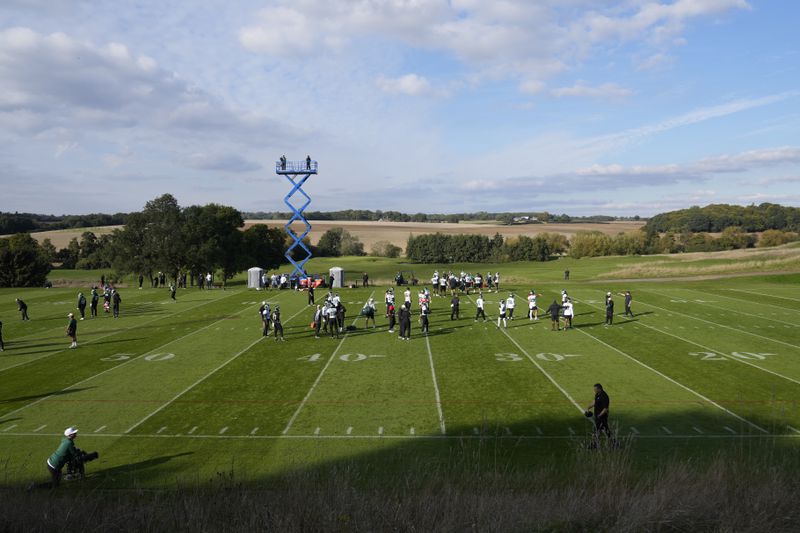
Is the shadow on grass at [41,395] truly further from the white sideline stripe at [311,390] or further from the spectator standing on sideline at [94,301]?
the spectator standing on sideline at [94,301]

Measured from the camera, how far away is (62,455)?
1099 centimetres

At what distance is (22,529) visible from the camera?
6371 mm

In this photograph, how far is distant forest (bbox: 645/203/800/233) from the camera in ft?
455

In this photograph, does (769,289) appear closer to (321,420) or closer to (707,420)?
(707,420)

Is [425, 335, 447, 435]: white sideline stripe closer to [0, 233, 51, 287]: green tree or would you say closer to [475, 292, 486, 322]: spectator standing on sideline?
[475, 292, 486, 322]: spectator standing on sideline

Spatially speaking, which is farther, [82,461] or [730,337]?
[730,337]

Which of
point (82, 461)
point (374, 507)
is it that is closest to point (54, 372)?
point (82, 461)

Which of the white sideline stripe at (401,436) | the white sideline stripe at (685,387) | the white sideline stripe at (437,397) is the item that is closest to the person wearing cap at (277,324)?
the white sideline stripe at (437,397)

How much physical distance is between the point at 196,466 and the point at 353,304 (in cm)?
2581

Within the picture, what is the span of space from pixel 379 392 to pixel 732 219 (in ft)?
510

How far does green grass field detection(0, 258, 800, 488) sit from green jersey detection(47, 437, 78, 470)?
2.78 ft

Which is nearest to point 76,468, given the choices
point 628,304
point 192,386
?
point 192,386

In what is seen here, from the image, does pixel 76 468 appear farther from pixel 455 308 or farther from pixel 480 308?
pixel 455 308

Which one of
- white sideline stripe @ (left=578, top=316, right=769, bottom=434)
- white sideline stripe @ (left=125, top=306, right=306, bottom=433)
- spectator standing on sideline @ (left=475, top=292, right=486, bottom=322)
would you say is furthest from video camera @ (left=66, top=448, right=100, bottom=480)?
spectator standing on sideline @ (left=475, top=292, right=486, bottom=322)
